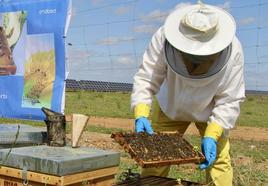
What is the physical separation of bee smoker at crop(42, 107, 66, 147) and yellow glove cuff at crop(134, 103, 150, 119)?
710mm

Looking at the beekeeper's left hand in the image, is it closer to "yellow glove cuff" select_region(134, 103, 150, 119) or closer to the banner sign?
"yellow glove cuff" select_region(134, 103, 150, 119)

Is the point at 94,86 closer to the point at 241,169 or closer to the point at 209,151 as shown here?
the point at 241,169

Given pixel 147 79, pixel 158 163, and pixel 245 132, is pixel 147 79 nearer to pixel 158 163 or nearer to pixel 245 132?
pixel 158 163

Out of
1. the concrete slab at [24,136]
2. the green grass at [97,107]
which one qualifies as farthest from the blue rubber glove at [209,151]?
the green grass at [97,107]

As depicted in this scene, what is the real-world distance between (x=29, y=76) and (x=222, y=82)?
3.11 m

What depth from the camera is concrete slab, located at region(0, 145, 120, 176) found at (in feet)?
9.54

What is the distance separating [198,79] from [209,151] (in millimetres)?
475

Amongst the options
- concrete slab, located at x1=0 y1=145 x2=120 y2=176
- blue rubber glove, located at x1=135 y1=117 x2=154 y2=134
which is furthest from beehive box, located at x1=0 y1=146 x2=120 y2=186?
blue rubber glove, located at x1=135 y1=117 x2=154 y2=134

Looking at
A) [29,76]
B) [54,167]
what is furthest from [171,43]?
[29,76]

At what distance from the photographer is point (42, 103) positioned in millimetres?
5664

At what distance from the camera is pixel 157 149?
3.09 meters

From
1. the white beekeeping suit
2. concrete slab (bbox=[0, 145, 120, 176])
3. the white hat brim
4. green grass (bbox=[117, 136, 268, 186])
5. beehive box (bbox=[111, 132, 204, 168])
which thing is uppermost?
the white hat brim

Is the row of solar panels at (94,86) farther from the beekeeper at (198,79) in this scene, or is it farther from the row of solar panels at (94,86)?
the beekeeper at (198,79)

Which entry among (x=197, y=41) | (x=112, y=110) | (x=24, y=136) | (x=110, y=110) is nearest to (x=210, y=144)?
(x=197, y=41)
